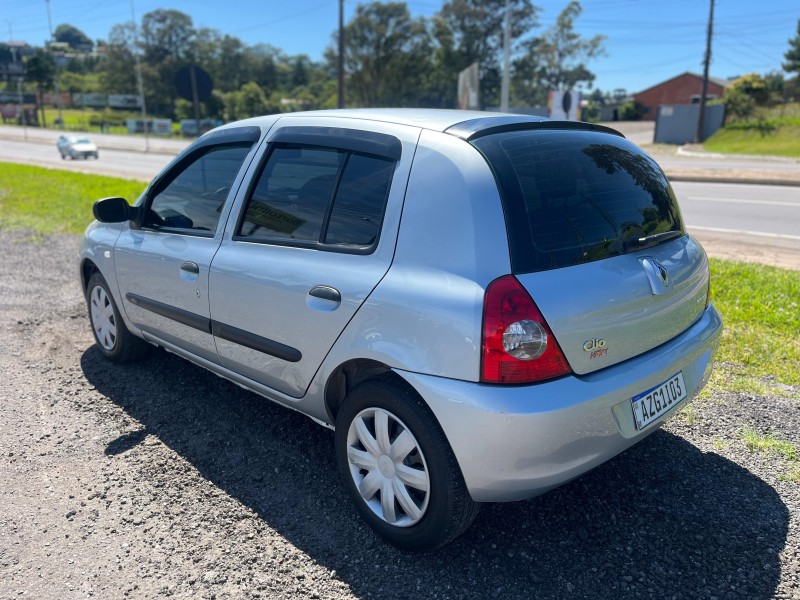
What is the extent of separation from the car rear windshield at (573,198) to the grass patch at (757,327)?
1697mm

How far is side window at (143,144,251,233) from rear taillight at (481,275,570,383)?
182cm

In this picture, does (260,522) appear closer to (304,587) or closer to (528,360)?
(304,587)

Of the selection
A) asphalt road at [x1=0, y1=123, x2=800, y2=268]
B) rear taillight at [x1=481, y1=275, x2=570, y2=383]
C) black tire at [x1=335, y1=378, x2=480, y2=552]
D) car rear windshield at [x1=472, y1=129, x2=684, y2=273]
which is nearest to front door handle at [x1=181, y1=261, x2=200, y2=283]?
black tire at [x1=335, y1=378, x2=480, y2=552]

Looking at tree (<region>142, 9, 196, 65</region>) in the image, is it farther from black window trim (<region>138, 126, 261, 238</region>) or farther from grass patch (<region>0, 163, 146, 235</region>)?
black window trim (<region>138, 126, 261, 238</region>)

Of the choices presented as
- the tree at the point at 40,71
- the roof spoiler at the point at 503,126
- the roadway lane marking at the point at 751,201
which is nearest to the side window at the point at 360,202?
the roof spoiler at the point at 503,126

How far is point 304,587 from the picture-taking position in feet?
7.85

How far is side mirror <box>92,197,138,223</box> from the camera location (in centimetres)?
396

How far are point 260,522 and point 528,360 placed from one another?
4.75 feet

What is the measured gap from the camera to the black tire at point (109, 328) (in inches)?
173

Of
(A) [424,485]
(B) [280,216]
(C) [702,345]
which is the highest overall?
(B) [280,216]

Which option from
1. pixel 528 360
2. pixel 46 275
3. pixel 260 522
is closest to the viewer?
pixel 528 360

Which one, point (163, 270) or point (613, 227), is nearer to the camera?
point (613, 227)

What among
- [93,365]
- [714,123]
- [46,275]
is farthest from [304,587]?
[714,123]

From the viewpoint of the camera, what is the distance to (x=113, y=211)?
397cm
